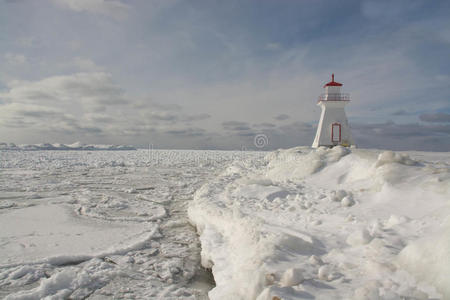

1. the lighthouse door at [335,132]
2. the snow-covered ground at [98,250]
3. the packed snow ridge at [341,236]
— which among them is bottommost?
the snow-covered ground at [98,250]

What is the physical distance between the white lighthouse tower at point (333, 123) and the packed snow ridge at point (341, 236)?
13451mm

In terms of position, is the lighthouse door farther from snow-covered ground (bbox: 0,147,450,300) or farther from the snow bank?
the snow bank

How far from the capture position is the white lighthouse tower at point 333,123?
690 inches

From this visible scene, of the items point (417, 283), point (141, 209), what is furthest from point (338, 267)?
point (141, 209)

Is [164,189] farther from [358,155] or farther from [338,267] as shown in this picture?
[338,267]

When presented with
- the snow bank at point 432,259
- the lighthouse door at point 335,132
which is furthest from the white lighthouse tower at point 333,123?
the snow bank at point 432,259

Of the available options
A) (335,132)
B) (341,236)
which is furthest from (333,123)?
(341,236)

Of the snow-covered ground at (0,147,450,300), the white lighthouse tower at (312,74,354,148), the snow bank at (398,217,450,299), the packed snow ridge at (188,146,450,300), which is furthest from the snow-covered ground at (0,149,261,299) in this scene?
the white lighthouse tower at (312,74,354,148)

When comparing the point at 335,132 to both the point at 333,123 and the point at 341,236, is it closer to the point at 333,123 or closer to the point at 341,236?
the point at 333,123

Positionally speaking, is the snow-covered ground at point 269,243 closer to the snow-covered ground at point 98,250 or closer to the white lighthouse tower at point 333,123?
the snow-covered ground at point 98,250

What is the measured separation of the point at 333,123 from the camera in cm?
1767

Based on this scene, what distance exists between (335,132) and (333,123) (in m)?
0.67

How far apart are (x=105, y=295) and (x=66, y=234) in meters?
2.19

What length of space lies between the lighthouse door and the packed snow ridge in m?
13.7
